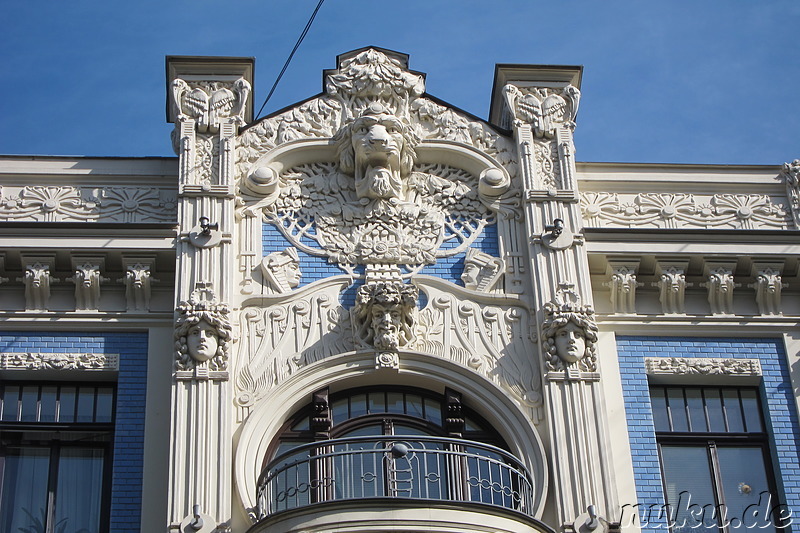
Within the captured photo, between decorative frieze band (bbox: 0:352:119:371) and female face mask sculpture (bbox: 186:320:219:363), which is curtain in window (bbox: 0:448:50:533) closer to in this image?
decorative frieze band (bbox: 0:352:119:371)

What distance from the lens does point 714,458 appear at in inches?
699

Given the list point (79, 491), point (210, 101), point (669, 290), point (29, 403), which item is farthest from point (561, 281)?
point (29, 403)

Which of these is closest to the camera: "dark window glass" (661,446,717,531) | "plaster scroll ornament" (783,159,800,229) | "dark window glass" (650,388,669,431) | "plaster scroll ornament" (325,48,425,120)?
"dark window glass" (661,446,717,531)

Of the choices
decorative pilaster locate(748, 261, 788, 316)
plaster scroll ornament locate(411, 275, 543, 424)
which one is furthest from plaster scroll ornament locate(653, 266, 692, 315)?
plaster scroll ornament locate(411, 275, 543, 424)

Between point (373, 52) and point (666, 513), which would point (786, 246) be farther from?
point (373, 52)

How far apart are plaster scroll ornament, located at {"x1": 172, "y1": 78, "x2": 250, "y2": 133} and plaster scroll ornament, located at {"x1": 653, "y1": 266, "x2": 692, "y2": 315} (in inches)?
241

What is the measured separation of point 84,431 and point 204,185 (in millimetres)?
3652

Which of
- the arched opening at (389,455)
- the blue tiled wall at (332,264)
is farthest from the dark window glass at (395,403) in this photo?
the blue tiled wall at (332,264)

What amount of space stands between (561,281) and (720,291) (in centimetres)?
216

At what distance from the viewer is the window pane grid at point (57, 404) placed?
17688mm

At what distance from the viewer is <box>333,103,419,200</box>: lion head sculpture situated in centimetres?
1938

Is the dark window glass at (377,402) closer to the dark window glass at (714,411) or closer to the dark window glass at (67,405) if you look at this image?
the dark window glass at (67,405)

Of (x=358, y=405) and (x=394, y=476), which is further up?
(x=358, y=405)

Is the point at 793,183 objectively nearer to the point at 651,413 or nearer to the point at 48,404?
the point at 651,413
